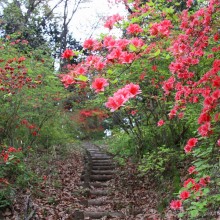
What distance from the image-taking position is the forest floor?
230 inches

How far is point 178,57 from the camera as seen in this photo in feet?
11.5

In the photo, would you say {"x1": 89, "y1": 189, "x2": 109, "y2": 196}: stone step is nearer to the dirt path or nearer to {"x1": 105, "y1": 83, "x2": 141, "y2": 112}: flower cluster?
Answer: the dirt path

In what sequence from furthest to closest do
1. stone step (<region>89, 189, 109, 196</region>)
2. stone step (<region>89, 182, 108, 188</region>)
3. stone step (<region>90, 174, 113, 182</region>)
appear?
stone step (<region>90, 174, 113, 182</region>) → stone step (<region>89, 182, 108, 188</region>) → stone step (<region>89, 189, 109, 196</region>)

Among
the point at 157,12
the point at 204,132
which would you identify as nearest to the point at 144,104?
the point at 157,12

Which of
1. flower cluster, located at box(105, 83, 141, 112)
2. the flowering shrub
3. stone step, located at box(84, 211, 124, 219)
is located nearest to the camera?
flower cluster, located at box(105, 83, 141, 112)

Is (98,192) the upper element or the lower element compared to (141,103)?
lower

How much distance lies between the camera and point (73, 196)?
7484 millimetres

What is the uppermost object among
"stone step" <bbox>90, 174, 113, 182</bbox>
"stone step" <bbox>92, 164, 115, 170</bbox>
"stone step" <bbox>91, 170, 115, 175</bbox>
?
"stone step" <bbox>92, 164, 115, 170</bbox>

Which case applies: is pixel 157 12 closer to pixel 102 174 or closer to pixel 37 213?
pixel 37 213

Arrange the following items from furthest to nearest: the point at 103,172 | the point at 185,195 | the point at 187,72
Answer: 1. the point at 103,172
2. the point at 187,72
3. the point at 185,195

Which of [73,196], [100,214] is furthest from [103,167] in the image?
[100,214]

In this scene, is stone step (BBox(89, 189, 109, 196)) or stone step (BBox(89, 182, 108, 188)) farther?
stone step (BBox(89, 182, 108, 188))

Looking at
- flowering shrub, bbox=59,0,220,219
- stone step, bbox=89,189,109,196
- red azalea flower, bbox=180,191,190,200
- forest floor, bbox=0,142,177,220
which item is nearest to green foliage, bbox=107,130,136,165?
forest floor, bbox=0,142,177,220

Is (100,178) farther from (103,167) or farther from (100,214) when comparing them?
(100,214)
